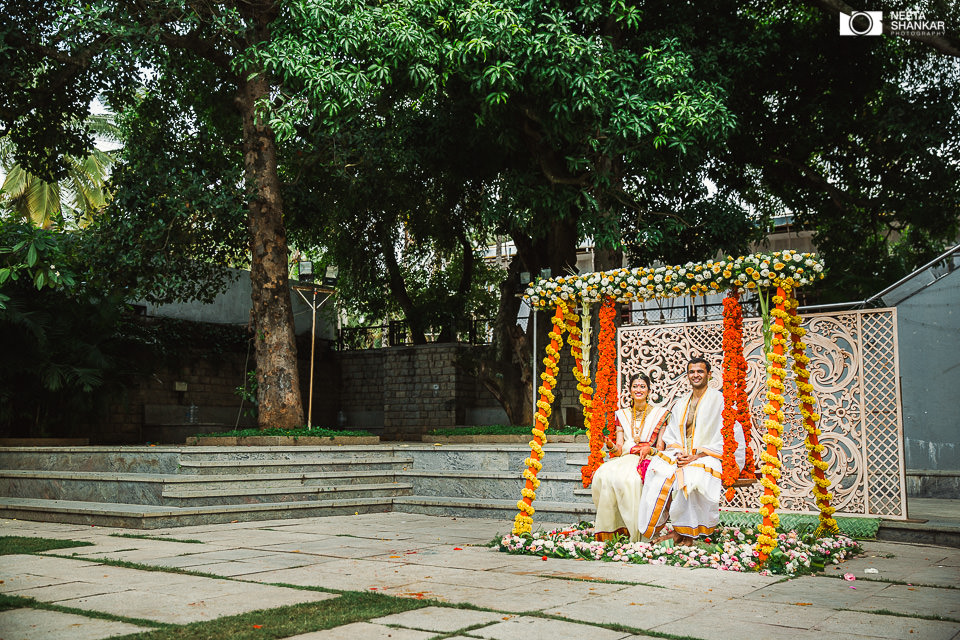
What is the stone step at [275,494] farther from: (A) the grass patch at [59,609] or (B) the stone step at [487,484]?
(A) the grass patch at [59,609]

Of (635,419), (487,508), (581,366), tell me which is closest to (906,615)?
(635,419)

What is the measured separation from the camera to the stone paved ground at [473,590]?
4.06 meters

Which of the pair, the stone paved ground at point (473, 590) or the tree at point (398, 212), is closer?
the stone paved ground at point (473, 590)

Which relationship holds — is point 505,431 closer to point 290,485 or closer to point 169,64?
point 290,485

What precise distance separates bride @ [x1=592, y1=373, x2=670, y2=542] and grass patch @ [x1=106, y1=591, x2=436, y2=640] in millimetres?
2716

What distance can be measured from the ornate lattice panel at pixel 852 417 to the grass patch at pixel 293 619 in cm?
398

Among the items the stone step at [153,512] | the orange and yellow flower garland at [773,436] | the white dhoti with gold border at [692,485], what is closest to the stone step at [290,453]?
the stone step at [153,512]

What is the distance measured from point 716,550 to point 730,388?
4.28ft

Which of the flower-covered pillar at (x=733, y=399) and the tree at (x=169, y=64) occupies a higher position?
the tree at (x=169, y=64)

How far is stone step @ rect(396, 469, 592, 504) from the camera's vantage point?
31.3ft

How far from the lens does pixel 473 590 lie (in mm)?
5098

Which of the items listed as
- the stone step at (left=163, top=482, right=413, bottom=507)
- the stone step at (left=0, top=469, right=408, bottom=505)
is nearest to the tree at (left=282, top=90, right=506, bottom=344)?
the stone step at (left=163, top=482, right=413, bottom=507)

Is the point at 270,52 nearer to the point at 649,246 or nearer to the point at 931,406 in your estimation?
the point at 649,246

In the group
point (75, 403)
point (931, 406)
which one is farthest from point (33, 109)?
point (931, 406)
